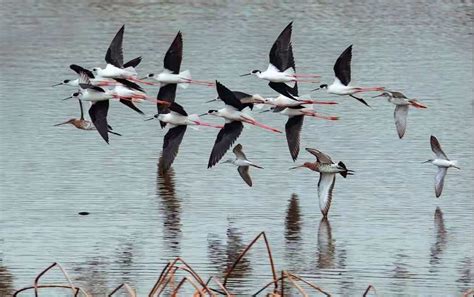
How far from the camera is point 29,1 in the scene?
26656 millimetres

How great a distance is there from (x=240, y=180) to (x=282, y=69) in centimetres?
119

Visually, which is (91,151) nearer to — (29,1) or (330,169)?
(330,169)

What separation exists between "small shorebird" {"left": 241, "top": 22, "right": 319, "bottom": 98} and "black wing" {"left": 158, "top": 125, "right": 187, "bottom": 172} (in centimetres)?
95

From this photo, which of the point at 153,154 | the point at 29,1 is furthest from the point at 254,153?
the point at 29,1

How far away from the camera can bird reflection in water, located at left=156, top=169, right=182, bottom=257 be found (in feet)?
39.6

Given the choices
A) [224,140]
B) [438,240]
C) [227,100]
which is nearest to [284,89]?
[227,100]

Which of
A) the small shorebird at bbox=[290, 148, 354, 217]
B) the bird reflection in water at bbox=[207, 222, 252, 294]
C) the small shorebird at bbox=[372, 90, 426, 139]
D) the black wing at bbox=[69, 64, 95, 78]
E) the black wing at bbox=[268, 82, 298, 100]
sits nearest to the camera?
the bird reflection in water at bbox=[207, 222, 252, 294]

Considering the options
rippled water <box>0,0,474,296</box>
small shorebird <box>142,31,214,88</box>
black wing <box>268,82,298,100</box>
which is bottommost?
rippled water <box>0,0,474,296</box>

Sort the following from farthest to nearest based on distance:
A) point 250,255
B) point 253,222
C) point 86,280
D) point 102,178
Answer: point 102,178 → point 253,222 → point 250,255 → point 86,280

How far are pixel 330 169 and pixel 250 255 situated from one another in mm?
1669

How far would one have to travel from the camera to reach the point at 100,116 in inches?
554

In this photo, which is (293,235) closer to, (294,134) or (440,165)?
(440,165)

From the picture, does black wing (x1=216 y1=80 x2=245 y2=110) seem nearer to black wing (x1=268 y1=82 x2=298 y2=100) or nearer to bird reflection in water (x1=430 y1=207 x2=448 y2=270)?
black wing (x1=268 y1=82 x2=298 y2=100)

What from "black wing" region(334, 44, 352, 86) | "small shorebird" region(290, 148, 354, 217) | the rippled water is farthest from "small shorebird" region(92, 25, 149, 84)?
"small shorebird" region(290, 148, 354, 217)
